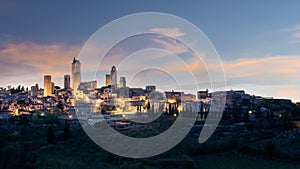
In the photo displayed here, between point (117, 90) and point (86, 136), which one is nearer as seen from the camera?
point (86, 136)

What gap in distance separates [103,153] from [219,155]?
4.65 meters

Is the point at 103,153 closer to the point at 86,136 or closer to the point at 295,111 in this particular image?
the point at 86,136

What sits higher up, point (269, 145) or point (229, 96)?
point (229, 96)

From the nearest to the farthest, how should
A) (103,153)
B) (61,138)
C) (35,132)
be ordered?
(103,153)
(61,138)
(35,132)

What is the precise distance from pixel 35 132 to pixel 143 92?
41.1 m

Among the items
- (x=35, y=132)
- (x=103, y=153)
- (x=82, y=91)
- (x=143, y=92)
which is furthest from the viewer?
(x=82, y=91)

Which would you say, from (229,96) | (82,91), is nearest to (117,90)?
(82,91)

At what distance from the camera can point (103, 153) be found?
41.9 ft

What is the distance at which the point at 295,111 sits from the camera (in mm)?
31156

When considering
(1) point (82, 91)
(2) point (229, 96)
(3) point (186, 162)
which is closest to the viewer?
(3) point (186, 162)

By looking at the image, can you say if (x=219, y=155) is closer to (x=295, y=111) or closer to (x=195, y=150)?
(x=195, y=150)

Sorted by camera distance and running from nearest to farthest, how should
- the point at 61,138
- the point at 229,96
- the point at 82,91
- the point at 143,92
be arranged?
the point at 61,138 → the point at 229,96 → the point at 143,92 → the point at 82,91

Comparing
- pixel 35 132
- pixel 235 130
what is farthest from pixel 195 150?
pixel 35 132

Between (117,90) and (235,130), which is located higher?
(117,90)
